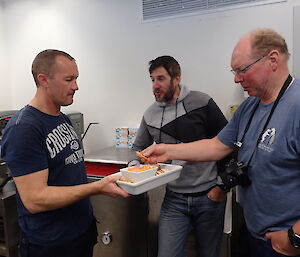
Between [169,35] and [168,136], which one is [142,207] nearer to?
[168,136]

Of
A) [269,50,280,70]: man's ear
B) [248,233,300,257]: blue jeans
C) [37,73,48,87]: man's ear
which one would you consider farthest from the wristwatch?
[37,73,48,87]: man's ear

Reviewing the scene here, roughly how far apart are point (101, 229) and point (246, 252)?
3.79 feet

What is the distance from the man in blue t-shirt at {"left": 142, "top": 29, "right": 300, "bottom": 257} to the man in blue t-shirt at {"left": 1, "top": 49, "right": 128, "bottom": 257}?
0.55m

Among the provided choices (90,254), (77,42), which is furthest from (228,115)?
(77,42)

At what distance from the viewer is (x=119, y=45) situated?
9.00 feet

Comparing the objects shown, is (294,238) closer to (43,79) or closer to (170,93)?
(170,93)

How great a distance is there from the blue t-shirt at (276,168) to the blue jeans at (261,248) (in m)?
0.03

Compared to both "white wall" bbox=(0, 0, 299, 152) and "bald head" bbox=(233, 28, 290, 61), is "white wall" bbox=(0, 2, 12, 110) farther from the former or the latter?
Answer: "bald head" bbox=(233, 28, 290, 61)

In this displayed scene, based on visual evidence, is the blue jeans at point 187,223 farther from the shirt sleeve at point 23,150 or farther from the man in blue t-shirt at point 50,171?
the shirt sleeve at point 23,150

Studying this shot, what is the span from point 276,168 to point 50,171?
913 mm

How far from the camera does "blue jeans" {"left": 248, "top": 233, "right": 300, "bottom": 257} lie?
3.63 feet

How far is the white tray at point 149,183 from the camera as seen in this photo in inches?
50.5

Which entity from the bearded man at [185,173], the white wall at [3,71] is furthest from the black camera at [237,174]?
the white wall at [3,71]

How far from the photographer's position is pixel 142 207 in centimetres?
200
